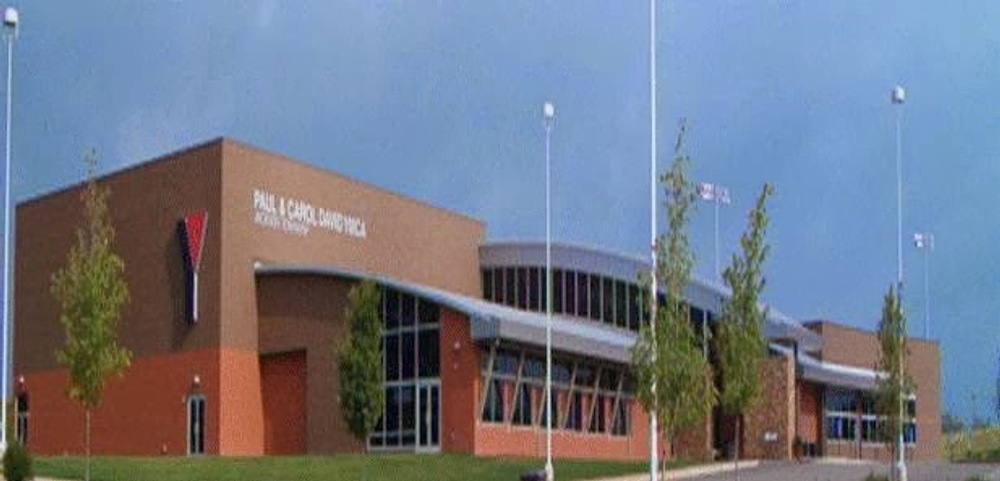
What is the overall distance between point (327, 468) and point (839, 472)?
14.5 meters

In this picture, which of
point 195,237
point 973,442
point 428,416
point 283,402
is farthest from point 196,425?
point 973,442

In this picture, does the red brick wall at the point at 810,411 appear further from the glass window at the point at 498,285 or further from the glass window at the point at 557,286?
the glass window at the point at 498,285

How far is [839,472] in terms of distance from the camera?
153ft

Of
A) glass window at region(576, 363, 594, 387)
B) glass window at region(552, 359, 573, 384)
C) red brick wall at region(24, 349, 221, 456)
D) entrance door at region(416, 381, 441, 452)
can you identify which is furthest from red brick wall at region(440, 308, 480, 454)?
red brick wall at region(24, 349, 221, 456)

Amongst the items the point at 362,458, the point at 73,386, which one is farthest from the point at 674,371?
the point at 362,458

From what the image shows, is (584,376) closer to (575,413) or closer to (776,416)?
(575,413)

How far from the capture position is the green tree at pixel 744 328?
3142 centimetres

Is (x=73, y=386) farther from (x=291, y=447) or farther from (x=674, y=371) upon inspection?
(x=291, y=447)

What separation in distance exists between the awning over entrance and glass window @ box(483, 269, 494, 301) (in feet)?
39.1

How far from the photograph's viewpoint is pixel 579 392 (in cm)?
5688

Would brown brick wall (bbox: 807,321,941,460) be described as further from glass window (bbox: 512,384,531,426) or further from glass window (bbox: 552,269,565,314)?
glass window (bbox: 512,384,531,426)

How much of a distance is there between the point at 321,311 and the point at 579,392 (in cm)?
924

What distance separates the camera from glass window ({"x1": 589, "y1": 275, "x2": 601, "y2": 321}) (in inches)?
2507

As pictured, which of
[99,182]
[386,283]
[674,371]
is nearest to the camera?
[674,371]
